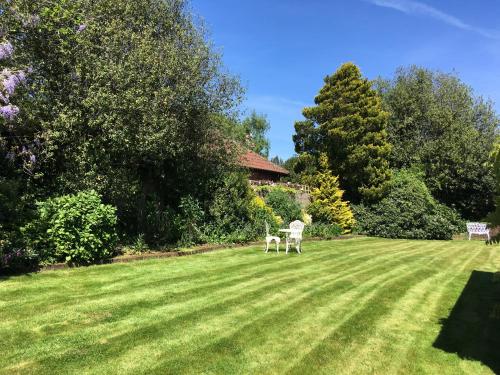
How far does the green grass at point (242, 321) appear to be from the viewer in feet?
14.1

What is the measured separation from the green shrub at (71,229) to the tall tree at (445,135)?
2143 centimetres

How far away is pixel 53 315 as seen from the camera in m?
5.52

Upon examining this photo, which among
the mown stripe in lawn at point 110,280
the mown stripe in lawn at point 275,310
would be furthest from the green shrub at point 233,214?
the mown stripe in lawn at point 275,310

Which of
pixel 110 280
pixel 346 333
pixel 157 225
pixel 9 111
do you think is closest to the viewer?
pixel 346 333

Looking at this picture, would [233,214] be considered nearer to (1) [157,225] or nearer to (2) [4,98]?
(1) [157,225]

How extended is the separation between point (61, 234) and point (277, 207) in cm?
1037

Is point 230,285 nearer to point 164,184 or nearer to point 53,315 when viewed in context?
point 53,315

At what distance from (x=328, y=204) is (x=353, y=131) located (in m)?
4.14

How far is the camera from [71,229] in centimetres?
880

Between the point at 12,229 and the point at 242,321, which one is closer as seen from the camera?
the point at 242,321

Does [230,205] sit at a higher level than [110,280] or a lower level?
higher

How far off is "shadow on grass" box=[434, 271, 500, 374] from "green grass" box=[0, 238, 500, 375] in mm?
24

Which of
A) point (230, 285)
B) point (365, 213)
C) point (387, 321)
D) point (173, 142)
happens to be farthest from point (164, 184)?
point (365, 213)

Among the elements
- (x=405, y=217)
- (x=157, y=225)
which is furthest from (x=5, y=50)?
(x=405, y=217)
